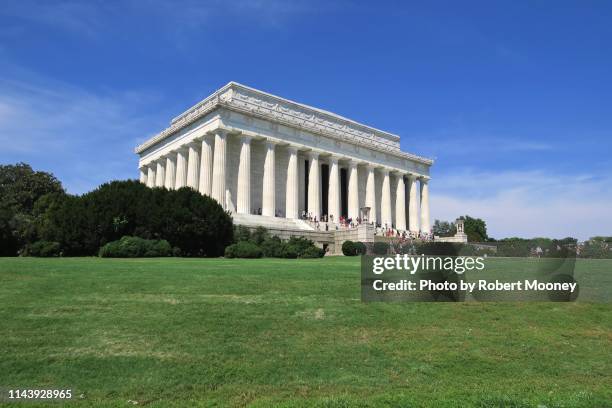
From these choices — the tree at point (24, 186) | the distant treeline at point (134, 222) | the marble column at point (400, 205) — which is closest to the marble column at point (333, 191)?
the marble column at point (400, 205)

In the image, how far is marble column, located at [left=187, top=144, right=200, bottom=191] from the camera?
62272 millimetres

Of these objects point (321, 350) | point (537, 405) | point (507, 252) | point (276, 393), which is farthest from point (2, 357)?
point (507, 252)

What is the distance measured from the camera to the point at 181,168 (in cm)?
6644

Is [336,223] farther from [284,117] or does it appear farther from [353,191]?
[284,117]

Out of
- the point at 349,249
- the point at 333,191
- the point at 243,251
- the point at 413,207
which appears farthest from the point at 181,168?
the point at 413,207

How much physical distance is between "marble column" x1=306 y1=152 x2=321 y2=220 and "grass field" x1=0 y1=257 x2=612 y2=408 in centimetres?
5113

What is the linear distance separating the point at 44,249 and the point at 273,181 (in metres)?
31.0

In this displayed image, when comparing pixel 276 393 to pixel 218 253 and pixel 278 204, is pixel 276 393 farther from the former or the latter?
pixel 278 204

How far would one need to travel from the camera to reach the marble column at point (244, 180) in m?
58.2

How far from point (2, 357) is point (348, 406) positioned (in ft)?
22.9

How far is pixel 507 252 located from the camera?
81.7 ft

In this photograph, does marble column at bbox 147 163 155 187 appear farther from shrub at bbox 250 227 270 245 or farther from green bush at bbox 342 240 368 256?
green bush at bbox 342 240 368 256

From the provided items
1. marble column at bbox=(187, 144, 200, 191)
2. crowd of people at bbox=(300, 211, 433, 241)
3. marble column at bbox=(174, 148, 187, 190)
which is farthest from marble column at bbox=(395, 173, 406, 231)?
marble column at bbox=(174, 148, 187, 190)

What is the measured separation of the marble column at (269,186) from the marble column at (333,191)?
10.2m
